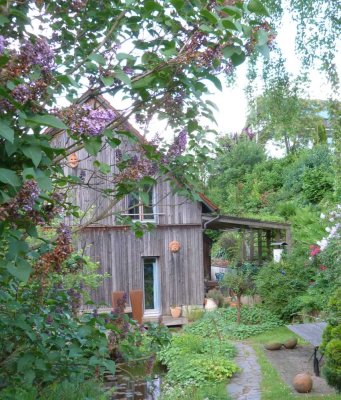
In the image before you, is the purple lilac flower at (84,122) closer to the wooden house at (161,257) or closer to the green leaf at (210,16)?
the green leaf at (210,16)

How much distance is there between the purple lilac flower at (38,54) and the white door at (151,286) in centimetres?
1534

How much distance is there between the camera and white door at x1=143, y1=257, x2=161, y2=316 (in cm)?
1686

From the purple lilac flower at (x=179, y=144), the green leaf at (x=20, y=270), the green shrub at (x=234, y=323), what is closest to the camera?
the green leaf at (x=20, y=270)

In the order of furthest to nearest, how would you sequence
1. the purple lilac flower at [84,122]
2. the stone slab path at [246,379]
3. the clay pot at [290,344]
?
the clay pot at [290,344], the stone slab path at [246,379], the purple lilac flower at [84,122]

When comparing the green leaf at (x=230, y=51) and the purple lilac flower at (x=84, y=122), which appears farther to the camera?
the green leaf at (x=230, y=51)

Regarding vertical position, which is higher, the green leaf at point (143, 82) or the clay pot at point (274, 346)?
the green leaf at point (143, 82)

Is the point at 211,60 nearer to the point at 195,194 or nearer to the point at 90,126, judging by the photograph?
the point at 90,126

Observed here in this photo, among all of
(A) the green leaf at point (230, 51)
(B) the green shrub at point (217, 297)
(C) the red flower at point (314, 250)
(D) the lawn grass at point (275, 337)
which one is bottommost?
(D) the lawn grass at point (275, 337)

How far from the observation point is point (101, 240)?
16391mm

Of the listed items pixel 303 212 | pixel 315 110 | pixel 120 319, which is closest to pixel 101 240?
pixel 303 212

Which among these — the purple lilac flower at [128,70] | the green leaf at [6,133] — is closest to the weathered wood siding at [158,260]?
the purple lilac flower at [128,70]

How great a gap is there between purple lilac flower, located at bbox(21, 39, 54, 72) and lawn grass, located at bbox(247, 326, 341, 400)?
706cm

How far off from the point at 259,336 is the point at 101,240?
5311mm

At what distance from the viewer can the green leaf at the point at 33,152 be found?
1.47m
